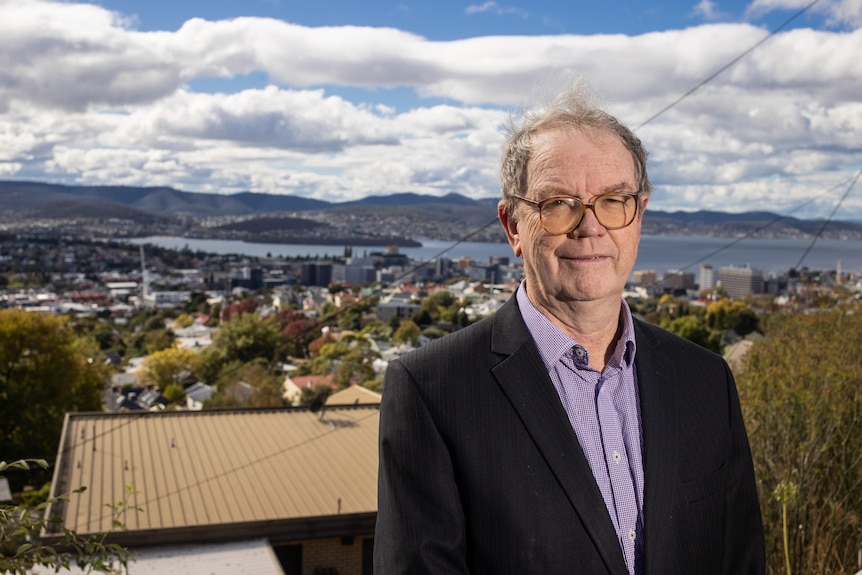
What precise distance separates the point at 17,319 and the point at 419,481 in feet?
62.2

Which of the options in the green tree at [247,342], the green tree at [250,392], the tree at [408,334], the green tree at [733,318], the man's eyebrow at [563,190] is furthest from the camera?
the green tree at [247,342]

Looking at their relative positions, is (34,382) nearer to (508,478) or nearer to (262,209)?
(508,478)

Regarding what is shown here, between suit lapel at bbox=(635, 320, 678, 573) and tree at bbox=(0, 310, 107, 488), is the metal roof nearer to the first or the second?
suit lapel at bbox=(635, 320, 678, 573)

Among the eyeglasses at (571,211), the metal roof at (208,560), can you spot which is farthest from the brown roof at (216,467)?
the eyeglasses at (571,211)

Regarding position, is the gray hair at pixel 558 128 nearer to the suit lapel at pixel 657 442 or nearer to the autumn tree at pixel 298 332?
the suit lapel at pixel 657 442

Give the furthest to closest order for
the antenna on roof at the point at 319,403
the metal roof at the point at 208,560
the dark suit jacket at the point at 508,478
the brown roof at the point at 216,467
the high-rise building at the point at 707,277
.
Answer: the high-rise building at the point at 707,277 < the antenna on roof at the point at 319,403 < the brown roof at the point at 216,467 < the metal roof at the point at 208,560 < the dark suit jacket at the point at 508,478

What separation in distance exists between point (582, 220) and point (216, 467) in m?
7.67

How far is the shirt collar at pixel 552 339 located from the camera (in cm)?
122

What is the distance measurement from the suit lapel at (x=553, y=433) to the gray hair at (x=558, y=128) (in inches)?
10.1

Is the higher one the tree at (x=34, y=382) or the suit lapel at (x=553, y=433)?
the suit lapel at (x=553, y=433)

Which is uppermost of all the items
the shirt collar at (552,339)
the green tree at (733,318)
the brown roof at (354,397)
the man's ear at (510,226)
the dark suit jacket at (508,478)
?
the man's ear at (510,226)

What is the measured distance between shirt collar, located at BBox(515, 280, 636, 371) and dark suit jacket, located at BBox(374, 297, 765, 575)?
22 mm

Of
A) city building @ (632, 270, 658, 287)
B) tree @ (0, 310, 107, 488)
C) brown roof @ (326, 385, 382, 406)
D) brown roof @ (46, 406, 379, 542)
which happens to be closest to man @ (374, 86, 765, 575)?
brown roof @ (46, 406, 379, 542)

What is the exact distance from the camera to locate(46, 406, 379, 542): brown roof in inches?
276
